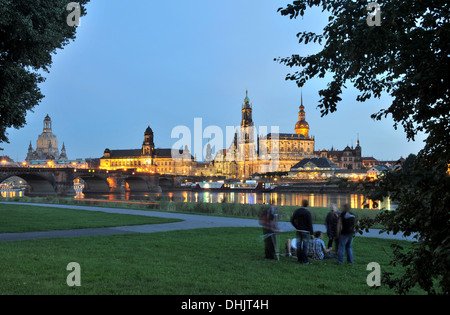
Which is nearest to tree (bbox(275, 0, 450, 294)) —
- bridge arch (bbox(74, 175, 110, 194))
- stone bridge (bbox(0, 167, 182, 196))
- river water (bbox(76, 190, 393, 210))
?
river water (bbox(76, 190, 393, 210))

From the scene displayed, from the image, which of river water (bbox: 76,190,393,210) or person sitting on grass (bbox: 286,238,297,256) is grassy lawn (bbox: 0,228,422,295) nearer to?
person sitting on grass (bbox: 286,238,297,256)

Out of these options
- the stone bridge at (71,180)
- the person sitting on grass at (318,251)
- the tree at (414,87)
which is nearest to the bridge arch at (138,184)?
the stone bridge at (71,180)

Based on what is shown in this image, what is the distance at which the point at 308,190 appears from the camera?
12069 cm

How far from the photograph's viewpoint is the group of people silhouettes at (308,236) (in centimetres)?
1098

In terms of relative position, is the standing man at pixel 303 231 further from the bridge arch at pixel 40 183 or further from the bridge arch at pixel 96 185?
the bridge arch at pixel 96 185

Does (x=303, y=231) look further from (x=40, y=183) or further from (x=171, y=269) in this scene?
(x=40, y=183)

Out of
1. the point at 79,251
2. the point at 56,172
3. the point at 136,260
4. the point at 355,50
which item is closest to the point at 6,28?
the point at 79,251

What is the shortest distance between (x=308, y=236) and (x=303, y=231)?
206 millimetres

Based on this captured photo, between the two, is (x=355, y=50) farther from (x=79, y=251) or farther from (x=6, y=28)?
(x=6, y=28)

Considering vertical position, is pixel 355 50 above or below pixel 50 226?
above

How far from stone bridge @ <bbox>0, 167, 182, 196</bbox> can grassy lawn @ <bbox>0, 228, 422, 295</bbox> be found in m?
78.2

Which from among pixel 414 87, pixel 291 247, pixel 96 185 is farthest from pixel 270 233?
pixel 96 185

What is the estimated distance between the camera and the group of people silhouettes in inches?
432

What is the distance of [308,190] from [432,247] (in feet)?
391
